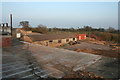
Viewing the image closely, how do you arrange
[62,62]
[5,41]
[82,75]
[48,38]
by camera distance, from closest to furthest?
[82,75]
[62,62]
[5,41]
[48,38]

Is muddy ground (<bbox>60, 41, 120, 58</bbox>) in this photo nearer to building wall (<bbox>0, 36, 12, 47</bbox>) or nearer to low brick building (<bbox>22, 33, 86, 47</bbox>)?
low brick building (<bbox>22, 33, 86, 47</bbox>)

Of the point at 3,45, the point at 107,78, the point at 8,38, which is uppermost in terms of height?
the point at 8,38

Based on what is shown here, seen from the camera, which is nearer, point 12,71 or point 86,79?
point 86,79

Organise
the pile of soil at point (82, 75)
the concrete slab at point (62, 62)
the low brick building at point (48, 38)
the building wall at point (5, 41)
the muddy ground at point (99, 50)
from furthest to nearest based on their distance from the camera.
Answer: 1. the low brick building at point (48, 38)
2. the building wall at point (5, 41)
3. the muddy ground at point (99, 50)
4. the concrete slab at point (62, 62)
5. the pile of soil at point (82, 75)

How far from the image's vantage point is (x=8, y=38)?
1574 centimetres

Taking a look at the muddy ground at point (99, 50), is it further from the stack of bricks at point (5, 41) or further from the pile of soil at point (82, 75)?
the stack of bricks at point (5, 41)

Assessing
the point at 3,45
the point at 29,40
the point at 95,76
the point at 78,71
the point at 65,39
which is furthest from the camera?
the point at 65,39

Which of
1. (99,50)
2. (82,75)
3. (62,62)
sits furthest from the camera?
(99,50)

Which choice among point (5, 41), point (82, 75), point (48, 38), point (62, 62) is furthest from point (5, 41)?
point (82, 75)

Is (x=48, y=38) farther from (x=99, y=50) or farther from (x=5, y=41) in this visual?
(x=99, y=50)

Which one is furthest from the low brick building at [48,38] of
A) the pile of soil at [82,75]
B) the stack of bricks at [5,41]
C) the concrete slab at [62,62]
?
the pile of soil at [82,75]

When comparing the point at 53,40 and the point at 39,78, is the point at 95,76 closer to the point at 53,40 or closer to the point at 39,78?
the point at 39,78

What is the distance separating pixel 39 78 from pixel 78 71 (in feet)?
8.77

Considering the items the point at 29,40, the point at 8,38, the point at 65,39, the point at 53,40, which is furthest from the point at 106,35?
the point at 8,38
